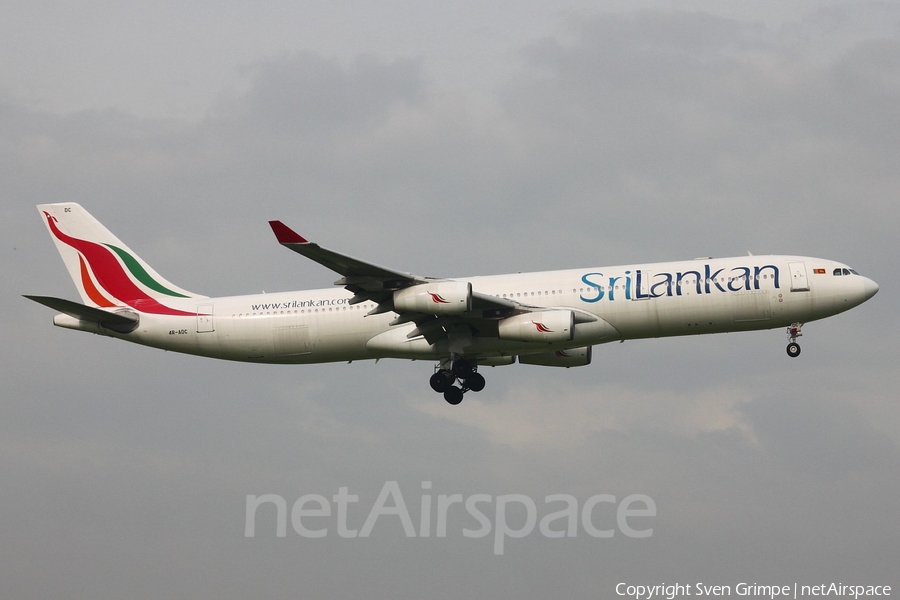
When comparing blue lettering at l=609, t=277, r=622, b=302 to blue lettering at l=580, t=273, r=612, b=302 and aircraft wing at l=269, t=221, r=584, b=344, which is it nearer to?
blue lettering at l=580, t=273, r=612, b=302

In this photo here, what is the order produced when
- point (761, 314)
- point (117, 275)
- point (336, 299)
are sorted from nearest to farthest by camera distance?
point (761, 314), point (336, 299), point (117, 275)

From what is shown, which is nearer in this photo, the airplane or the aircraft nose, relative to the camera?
the airplane

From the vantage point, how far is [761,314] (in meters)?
45.0

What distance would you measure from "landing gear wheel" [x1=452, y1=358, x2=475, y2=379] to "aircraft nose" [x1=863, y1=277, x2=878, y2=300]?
52.1 ft

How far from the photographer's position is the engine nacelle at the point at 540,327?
44156 millimetres

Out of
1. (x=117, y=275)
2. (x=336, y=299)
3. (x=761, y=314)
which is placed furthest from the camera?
(x=117, y=275)

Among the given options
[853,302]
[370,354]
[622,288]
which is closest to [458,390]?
[370,354]

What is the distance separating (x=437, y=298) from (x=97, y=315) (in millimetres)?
15240

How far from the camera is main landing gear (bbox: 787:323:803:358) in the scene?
45938 mm

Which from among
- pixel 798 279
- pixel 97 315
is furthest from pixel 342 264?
pixel 798 279

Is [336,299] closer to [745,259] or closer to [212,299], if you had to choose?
[212,299]

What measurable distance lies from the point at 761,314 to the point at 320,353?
58.0 feet

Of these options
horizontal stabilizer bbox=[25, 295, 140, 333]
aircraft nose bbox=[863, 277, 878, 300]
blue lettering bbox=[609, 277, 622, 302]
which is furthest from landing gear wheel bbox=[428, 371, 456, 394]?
aircraft nose bbox=[863, 277, 878, 300]

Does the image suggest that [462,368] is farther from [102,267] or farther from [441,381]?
[102,267]
